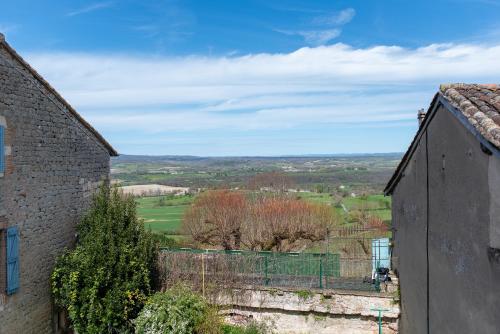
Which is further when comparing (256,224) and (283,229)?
(256,224)

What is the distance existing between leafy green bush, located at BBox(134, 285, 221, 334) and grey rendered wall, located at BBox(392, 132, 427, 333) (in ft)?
15.7

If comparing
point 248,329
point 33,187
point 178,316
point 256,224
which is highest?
point 33,187

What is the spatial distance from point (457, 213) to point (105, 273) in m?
8.39

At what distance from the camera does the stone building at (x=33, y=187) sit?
9.50m

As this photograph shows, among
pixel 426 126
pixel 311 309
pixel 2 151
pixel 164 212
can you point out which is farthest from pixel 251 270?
pixel 164 212

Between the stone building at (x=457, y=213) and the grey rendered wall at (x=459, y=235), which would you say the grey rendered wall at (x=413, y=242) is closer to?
the stone building at (x=457, y=213)

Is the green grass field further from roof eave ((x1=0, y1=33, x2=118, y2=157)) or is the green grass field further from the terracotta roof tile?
the terracotta roof tile

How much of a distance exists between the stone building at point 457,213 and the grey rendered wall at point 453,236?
1 centimetres

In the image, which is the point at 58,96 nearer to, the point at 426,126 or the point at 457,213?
the point at 426,126

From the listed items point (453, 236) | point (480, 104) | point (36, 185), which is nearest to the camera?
point (480, 104)

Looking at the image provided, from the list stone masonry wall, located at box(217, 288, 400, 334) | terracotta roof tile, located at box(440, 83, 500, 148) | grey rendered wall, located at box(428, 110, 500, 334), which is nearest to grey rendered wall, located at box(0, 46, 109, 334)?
stone masonry wall, located at box(217, 288, 400, 334)

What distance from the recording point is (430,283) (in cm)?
828

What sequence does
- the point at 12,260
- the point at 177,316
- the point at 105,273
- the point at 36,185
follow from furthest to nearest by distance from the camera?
the point at 105,273, the point at 177,316, the point at 36,185, the point at 12,260

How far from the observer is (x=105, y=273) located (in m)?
11.2
